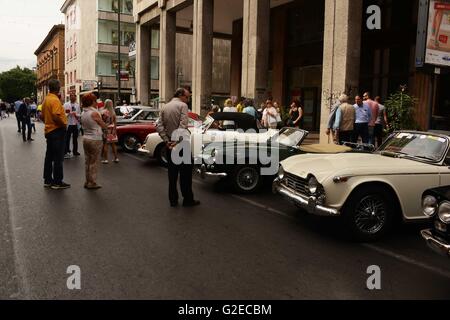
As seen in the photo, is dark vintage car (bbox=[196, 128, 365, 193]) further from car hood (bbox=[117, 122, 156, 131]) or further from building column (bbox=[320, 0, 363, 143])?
car hood (bbox=[117, 122, 156, 131])

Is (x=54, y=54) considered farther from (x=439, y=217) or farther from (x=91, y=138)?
(x=439, y=217)

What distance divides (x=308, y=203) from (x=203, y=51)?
729 inches

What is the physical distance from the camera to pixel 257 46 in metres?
Answer: 18.7

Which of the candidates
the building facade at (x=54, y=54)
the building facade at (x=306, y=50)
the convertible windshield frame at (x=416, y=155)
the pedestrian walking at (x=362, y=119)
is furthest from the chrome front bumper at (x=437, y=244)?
the building facade at (x=54, y=54)

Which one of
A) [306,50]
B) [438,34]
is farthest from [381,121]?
[306,50]

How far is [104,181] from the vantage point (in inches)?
375

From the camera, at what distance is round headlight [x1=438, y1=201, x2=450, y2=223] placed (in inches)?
155

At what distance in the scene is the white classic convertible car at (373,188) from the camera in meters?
5.46

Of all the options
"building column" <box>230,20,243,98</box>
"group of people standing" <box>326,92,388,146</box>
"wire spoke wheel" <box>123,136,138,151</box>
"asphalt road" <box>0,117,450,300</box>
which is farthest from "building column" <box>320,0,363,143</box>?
"building column" <box>230,20,243,98</box>

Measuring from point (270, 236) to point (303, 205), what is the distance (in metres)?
0.59

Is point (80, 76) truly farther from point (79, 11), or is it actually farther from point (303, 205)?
point (303, 205)

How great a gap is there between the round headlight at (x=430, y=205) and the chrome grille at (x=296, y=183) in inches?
71.6

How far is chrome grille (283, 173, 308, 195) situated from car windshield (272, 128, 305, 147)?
7.27 feet
